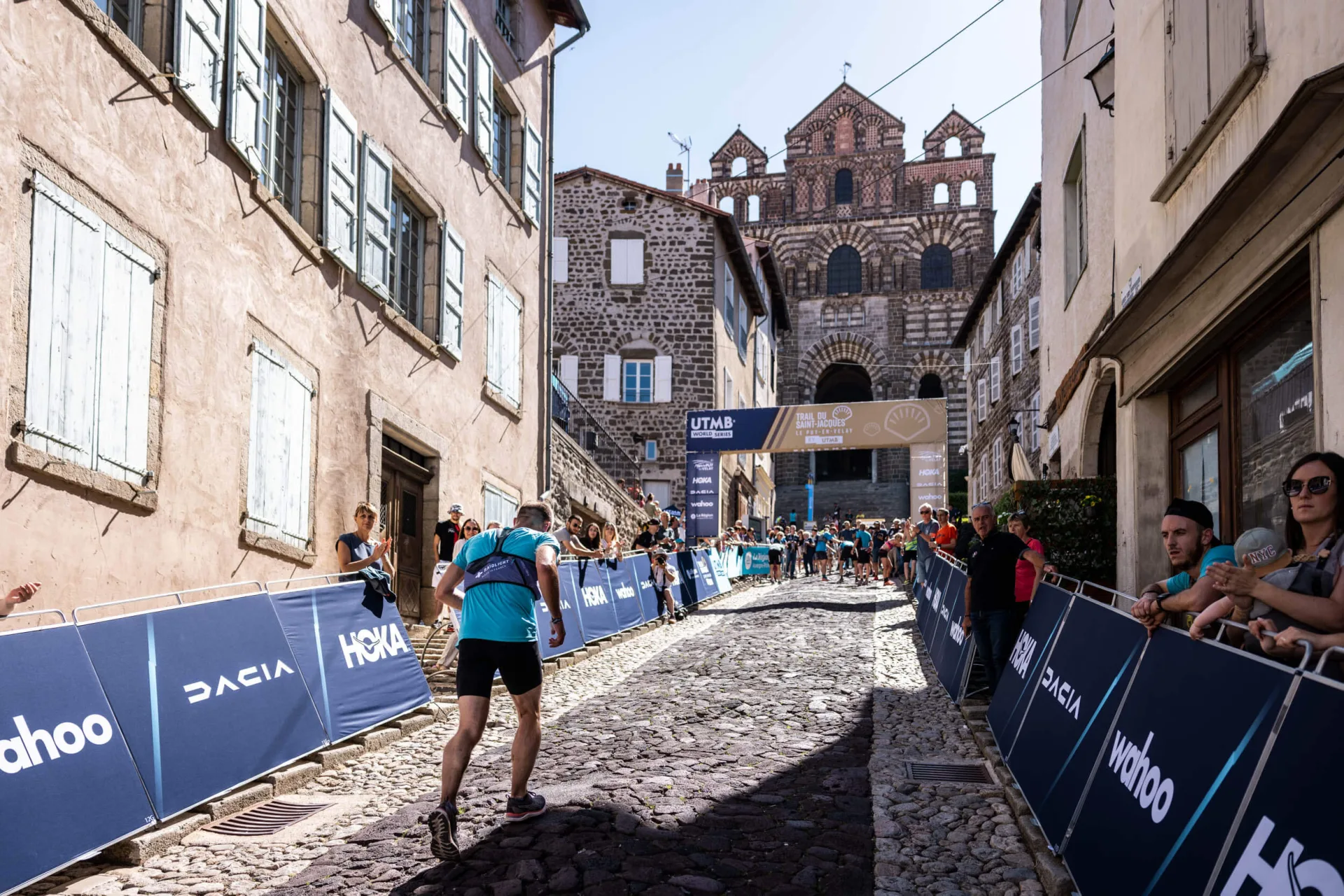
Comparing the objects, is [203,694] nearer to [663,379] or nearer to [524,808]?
[524,808]

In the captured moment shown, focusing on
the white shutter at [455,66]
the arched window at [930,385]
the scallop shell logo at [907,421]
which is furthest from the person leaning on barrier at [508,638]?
the arched window at [930,385]

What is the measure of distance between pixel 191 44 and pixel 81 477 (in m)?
3.49

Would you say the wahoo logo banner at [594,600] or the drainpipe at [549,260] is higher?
the drainpipe at [549,260]

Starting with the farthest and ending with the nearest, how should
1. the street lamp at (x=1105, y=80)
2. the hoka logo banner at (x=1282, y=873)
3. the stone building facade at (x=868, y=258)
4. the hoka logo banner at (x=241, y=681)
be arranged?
the stone building facade at (x=868, y=258) < the street lamp at (x=1105, y=80) < the hoka logo banner at (x=241, y=681) < the hoka logo banner at (x=1282, y=873)

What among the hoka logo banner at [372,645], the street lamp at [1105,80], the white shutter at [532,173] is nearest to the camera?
the hoka logo banner at [372,645]

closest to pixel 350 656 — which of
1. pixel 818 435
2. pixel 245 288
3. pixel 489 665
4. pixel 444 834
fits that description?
pixel 489 665

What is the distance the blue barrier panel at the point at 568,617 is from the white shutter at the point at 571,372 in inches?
705

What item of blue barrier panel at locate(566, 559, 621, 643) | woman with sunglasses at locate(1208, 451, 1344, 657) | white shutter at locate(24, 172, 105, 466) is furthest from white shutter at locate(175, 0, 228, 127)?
woman with sunglasses at locate(1208, 451, 1344, 657)

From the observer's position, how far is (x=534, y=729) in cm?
560

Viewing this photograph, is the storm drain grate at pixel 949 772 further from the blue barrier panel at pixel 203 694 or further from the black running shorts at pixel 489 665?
the blue barrier panel at pixel 203 694

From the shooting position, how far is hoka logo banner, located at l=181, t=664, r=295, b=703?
5.88 meters

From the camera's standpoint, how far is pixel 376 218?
12398 mm

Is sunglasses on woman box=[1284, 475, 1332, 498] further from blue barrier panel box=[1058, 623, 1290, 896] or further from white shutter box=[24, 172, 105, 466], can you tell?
white shutter box=[24, 172, 105, 466]

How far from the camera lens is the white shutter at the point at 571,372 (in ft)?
100
